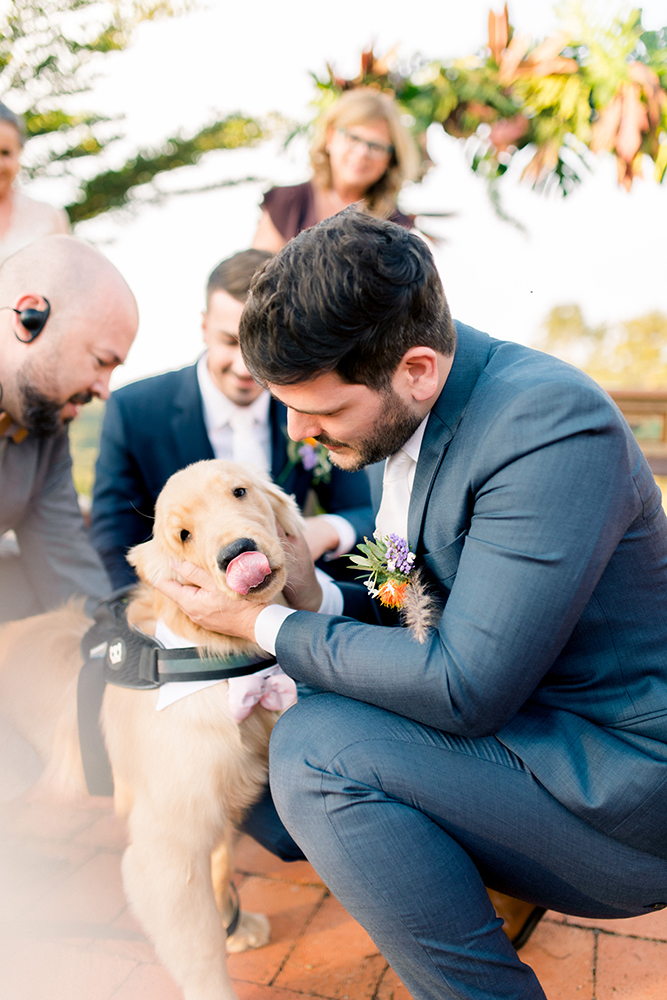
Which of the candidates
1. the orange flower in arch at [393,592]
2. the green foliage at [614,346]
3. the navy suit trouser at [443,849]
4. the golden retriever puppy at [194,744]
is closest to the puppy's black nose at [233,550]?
the golden retriever puppy at [194,744]

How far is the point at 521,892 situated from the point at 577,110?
10.6 feet

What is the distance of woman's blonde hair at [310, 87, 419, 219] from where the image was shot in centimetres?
311

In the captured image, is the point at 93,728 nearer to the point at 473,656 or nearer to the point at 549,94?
the point at 473,656

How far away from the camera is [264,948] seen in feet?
6.31

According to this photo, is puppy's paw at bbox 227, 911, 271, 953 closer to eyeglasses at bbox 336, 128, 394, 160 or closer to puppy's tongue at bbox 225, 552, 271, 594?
puppy's tongue at bbox 225, 552, 271, 594

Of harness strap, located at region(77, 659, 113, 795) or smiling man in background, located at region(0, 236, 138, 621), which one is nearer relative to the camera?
harness strap, located at region(77, 659, 113, 795)

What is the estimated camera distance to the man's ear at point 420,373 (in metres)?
1.39

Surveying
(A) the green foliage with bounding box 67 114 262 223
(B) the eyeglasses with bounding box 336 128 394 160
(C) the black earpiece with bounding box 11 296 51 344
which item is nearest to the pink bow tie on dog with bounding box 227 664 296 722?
(C) the black earpiece with bounding box 11 296 51 344

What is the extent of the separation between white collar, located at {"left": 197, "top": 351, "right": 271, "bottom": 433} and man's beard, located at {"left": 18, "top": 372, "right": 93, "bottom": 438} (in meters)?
0.43

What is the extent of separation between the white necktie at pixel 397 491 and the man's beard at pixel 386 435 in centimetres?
5

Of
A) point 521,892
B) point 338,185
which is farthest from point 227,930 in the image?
point 338,185

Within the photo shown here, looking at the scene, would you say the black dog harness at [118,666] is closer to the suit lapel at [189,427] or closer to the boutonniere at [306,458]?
the suit lapel at [189,427]

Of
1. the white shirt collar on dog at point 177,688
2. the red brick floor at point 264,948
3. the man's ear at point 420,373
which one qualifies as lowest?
the red brick floor at point 264,948

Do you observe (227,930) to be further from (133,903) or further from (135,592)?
(135,592)
